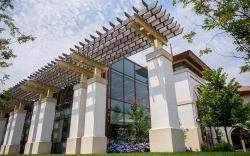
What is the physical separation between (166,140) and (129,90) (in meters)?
14.9

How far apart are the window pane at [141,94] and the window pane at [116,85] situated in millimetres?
3515

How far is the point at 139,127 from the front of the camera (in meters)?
20.3

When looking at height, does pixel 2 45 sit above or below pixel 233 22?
above

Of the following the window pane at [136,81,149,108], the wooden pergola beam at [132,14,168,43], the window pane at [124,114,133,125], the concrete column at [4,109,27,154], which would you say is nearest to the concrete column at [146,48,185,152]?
the wooden pergola beam at [132,14,168,43]

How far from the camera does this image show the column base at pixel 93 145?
13541mm

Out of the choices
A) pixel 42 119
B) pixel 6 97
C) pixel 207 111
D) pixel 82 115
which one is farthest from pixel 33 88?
pixel 207 111

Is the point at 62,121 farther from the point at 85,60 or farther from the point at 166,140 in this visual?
the point at 166,140

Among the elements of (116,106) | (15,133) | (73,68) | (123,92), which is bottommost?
(15,133)

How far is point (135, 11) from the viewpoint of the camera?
11945mm

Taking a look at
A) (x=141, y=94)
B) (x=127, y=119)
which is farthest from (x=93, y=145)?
(x=141, y=94)

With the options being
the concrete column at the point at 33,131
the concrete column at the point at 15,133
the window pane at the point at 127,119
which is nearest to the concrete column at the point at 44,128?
the concrete column at the point at 33,131

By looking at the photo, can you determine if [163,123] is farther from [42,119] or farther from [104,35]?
[42,119]

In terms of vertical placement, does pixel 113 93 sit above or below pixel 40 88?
below

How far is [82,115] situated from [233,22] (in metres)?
12.7
